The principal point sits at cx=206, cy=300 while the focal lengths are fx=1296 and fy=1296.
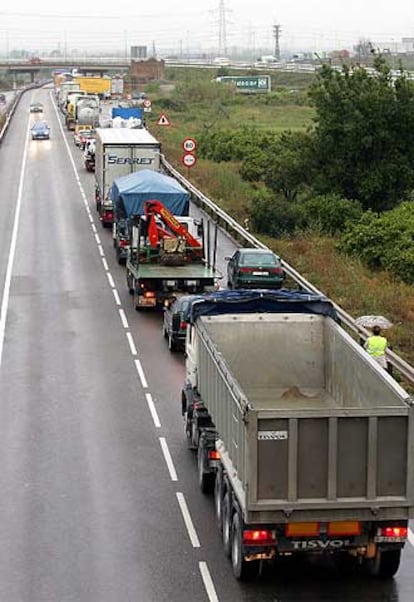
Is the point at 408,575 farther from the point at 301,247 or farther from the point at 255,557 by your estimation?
the point at 301,247

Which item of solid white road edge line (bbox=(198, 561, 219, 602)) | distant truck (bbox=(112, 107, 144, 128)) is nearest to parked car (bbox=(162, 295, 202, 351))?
solid white road edge line (bbox=(198, 561, 219, 602))

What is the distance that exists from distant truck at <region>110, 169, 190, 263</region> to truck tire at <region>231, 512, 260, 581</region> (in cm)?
2232

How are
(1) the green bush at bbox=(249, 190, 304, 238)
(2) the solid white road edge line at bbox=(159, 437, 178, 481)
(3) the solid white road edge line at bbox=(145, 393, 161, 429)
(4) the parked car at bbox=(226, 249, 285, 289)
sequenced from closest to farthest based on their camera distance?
1. (2) the solid white road edge line at bbox=(159, 437, 178, 481)
2. (3) the solid white road edge line at bbox=(145, 393, 161, 429)
3. (4) the parked car at bbox=(226, 249, 285, 289)
4. (1) the green bush at bbox=(249, 190, 304, 238)

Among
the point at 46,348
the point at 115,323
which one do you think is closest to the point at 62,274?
the point at 115,323

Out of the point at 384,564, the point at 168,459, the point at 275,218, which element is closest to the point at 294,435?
the point at 384,564

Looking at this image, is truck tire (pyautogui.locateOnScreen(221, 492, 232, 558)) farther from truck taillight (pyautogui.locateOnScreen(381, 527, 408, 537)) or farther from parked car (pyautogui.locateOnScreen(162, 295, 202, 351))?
parked car (pyautogui.locateOnScreen(162, 295, 202, 351))

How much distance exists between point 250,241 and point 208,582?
27.0 metres

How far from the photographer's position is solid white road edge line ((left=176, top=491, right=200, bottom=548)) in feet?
55.2

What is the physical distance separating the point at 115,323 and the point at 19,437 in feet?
33.9

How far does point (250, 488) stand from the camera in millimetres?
14227

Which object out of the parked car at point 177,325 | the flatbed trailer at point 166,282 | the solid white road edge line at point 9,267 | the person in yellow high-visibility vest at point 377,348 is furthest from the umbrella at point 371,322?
the solid white road edge line at point 9,267

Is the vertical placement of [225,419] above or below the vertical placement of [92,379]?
above

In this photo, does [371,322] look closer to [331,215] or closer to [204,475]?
[204,475]

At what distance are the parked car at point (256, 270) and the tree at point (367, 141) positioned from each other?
16906mm
